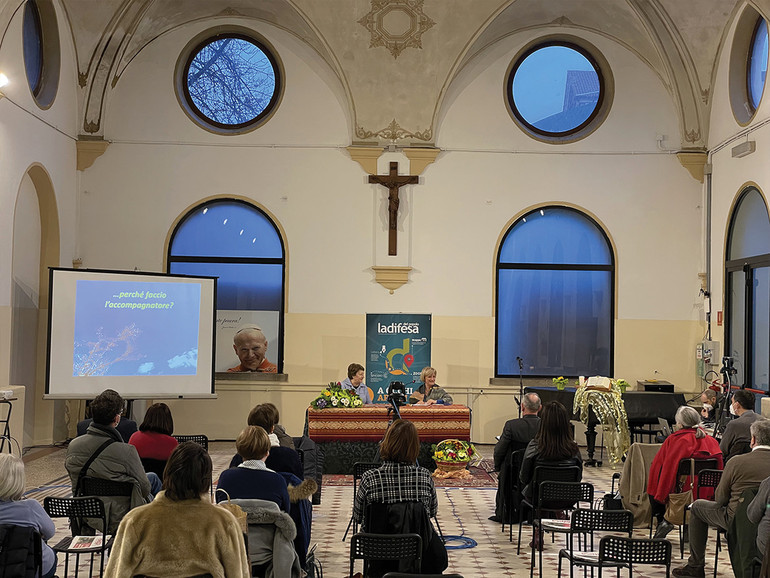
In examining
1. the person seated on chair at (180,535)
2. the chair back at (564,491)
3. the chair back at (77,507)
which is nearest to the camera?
the person seated on chair at (180,535)

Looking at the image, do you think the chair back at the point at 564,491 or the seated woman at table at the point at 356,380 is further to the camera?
the seated woman at table at the point at 356,380

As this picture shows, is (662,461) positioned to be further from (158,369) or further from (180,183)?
(180,183)

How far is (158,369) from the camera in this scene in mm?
10453

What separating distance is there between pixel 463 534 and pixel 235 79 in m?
8.04

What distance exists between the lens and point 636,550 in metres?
4.36

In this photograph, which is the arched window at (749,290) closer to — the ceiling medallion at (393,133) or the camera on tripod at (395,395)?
the ceiling medallion at (393,133)

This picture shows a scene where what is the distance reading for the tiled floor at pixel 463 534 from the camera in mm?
6094

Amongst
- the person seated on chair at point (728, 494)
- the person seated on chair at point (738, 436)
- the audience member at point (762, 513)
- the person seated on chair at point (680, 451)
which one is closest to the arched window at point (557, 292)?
the person seated on chair at point (738, 436)

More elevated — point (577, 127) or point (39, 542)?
point (577, 127)

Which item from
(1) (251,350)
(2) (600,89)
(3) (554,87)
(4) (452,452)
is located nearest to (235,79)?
(1) (251,350)

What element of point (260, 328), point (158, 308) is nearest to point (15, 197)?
point (158, 308)

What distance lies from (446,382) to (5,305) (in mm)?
5848

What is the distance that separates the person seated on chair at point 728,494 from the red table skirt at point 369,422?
3603mm

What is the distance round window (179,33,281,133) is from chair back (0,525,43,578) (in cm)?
941
